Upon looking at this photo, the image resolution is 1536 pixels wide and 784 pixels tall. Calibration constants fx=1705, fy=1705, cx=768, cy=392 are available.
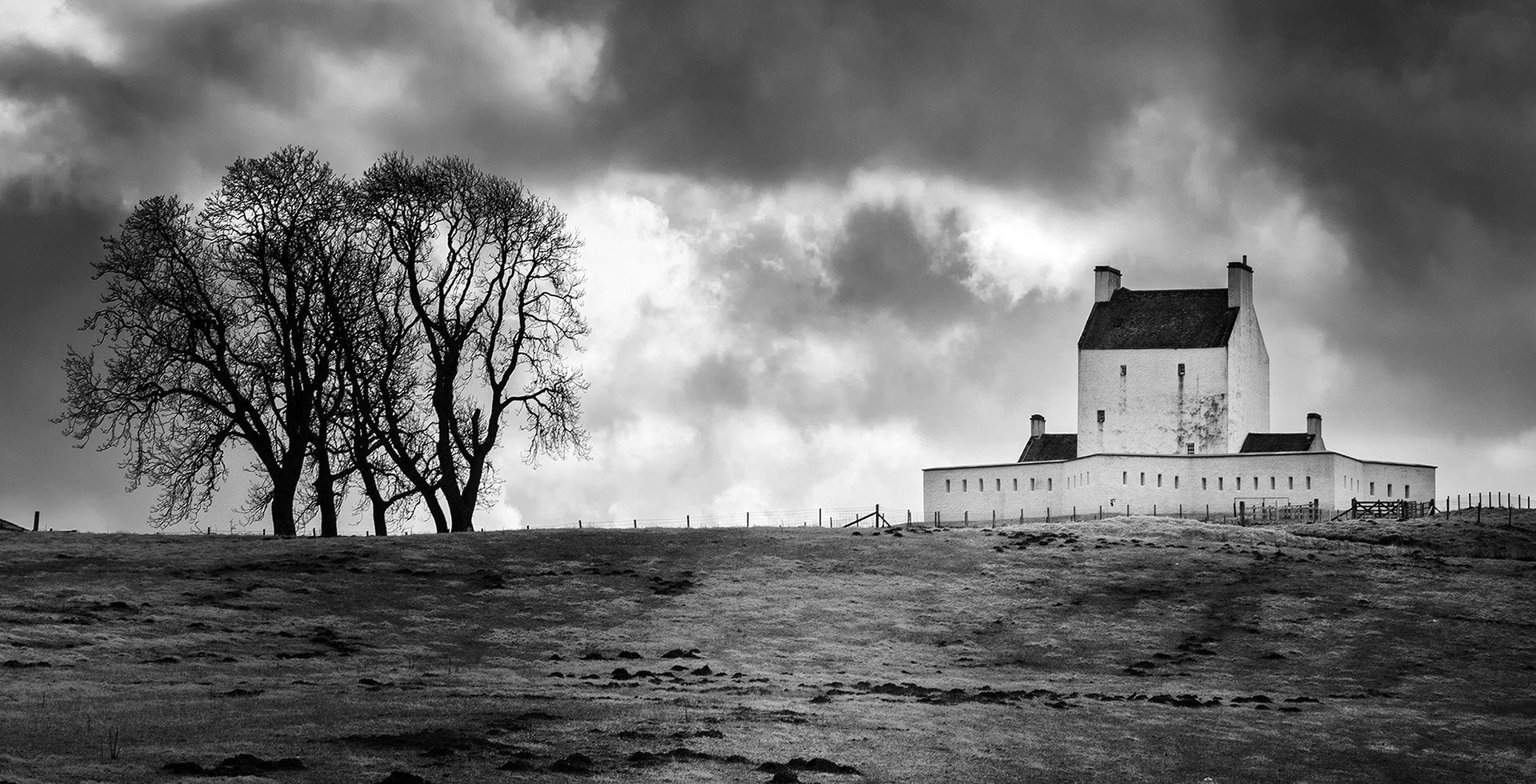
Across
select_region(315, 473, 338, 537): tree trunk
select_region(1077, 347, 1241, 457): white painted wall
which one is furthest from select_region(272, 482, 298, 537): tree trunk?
select_region(1077, 347, 1241, 457): white painted wall

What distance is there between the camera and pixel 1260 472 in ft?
307

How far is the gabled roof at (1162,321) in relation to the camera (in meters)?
104

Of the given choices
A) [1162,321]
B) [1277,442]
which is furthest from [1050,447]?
[1277,442]

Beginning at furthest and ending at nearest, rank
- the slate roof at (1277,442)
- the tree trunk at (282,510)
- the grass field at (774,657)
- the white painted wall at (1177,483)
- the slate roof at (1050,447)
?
the slate roof at (1050,447)
the slate roof at (1277,442)
the white painted wall at (1177,483)
the tree trunk at (282,510)
the grass field at (774,657)

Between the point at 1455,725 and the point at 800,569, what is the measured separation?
25.0 metres

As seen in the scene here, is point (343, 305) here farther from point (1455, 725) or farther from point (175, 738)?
point (1455, 725)

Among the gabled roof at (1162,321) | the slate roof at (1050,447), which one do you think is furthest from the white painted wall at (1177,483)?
the gabled roof at (1162,321)

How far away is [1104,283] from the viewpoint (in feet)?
362

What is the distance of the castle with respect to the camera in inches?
3679

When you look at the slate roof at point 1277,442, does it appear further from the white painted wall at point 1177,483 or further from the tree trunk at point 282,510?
the tree trunk at point 282,510

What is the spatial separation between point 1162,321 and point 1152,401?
18.0ft

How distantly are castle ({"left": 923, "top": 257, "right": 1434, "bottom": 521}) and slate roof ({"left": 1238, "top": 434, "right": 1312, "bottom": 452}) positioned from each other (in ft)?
0.30

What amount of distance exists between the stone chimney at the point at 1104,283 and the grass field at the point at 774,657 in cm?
3961

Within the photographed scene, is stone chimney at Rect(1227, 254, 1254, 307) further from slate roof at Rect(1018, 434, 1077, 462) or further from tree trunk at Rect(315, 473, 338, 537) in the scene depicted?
tree trunk at Rect(315, 473, 338, 537)
